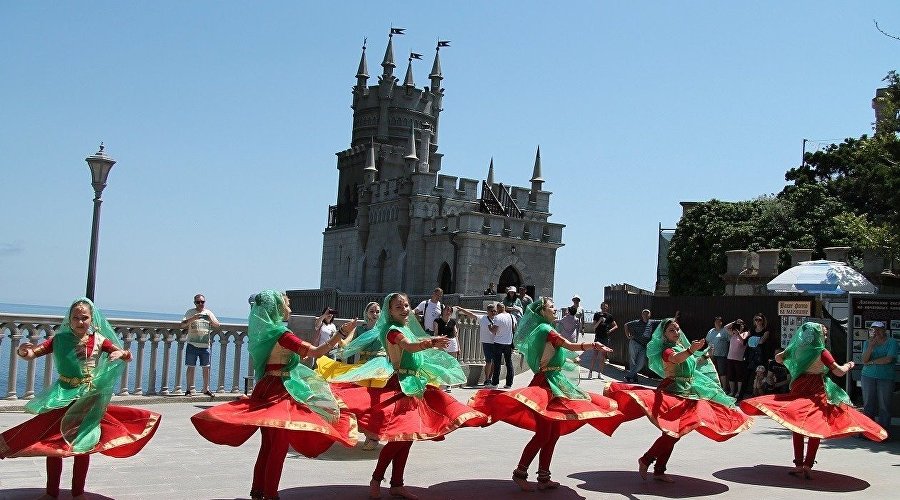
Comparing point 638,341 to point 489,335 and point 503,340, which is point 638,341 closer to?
point 503,340

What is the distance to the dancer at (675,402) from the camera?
8.99 m

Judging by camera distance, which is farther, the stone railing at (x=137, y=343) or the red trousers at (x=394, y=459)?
the stone railing at (x=137, y=343)

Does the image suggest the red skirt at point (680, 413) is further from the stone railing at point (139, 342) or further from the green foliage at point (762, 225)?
the green foliage at point (762, 225)

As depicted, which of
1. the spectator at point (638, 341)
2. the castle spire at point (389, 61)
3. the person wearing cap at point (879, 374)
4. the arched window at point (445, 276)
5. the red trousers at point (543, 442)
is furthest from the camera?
the castle spire at point (389, 61)

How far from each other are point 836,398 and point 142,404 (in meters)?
9.52

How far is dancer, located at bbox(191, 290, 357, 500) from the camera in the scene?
23.1 feet

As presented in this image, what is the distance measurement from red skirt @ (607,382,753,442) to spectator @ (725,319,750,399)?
8493mm

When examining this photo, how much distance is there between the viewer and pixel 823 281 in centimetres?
1788

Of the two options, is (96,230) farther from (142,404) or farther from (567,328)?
(567,328)

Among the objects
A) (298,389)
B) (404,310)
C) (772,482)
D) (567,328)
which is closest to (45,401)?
(298,389)

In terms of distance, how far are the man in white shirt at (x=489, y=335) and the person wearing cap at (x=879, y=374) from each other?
21.1ft

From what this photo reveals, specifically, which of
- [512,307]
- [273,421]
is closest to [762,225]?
[512,307]

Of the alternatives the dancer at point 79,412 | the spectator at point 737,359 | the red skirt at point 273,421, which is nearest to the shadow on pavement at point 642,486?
the red skirt at point 273,421

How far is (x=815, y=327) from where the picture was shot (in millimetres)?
9781
